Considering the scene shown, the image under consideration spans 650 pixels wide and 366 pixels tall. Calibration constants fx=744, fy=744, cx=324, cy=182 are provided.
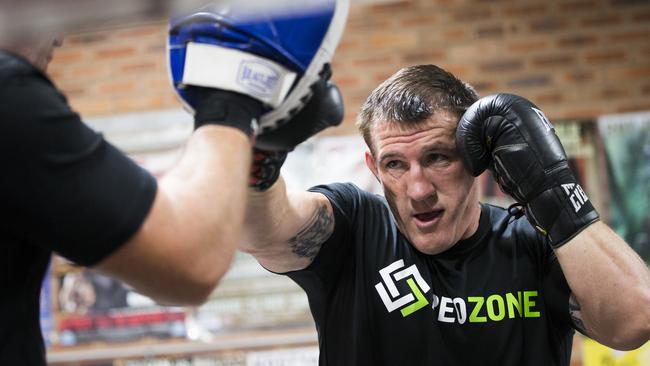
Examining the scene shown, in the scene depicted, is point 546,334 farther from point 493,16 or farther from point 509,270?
point 493,16

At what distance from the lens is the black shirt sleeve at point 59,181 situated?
85 cm

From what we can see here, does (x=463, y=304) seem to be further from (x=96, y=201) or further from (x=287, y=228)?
(x=96, y=201)

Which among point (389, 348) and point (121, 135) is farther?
point (121, 135)

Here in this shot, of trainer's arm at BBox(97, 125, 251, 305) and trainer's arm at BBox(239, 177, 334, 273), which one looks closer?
trainer's arm at BBox(97, 125, 251, 305)

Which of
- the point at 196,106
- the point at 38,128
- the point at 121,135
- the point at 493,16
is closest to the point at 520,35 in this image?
the point at 493,16

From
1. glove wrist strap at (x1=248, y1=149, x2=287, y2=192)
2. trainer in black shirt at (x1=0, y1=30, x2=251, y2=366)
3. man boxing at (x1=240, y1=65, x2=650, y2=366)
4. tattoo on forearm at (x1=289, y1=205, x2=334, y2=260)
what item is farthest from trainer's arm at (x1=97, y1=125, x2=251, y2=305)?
tattoo on forearm at (x1=289, y1=205, x2=334, y2=260)

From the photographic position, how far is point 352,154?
167 inches

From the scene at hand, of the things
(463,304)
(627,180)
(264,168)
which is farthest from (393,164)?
(627,180)

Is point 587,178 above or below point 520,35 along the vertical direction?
below

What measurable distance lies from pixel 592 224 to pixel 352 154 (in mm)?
2671

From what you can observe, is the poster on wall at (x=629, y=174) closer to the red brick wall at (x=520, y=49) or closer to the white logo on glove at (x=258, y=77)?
the red brick wall at (x=520, y=49)

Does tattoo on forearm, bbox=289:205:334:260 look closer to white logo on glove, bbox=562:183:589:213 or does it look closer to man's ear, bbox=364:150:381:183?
man's ear, bbox=364:150:381:183

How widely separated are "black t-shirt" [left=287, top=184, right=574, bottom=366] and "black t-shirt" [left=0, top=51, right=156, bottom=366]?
91 cm

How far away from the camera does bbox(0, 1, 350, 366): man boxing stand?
86cm
